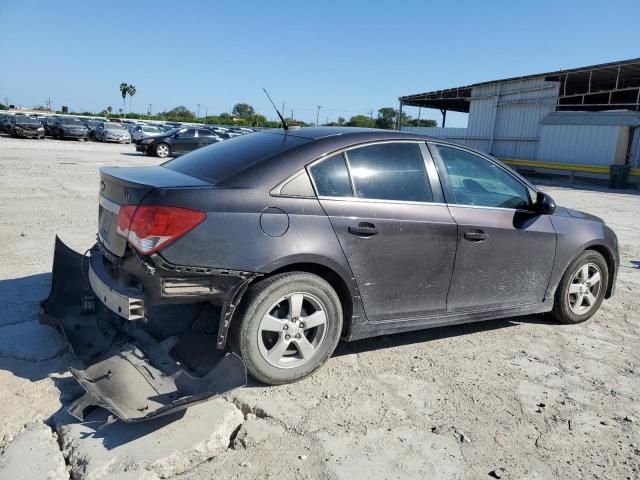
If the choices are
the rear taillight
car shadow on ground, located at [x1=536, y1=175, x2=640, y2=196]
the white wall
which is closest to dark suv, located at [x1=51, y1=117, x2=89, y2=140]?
car shadow on ground, located at [x1=536, y1=175, x2=640, y2=196]

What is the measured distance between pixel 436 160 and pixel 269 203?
1.50 meters

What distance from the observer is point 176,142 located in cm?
2553

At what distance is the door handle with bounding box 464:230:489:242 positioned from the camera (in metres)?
4.11

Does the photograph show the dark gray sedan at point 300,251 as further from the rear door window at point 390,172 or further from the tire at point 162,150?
the tire at point 162,150

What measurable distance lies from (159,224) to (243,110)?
316 ft

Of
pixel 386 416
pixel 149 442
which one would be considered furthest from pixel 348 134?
pixel 149 442

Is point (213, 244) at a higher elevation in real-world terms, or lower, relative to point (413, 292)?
higher

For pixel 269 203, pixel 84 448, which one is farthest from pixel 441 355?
pixel 84 448

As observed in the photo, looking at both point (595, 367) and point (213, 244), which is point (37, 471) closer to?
point (213, 244)

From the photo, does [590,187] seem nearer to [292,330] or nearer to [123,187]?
[292,330]

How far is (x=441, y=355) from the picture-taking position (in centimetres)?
423

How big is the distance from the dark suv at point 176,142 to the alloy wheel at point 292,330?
74.1 ft

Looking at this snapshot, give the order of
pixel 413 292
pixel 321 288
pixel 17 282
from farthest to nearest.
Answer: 1. pixel 17 282
2. pixel 413 292
3. pixel 321 288

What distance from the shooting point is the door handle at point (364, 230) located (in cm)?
362
